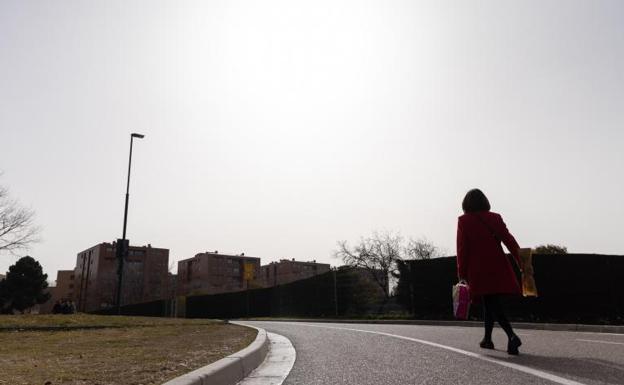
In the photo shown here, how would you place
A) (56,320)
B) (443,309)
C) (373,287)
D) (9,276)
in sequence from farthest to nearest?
(9,276)
(373,287)
(443,309)
(56,320)

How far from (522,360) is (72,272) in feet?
496

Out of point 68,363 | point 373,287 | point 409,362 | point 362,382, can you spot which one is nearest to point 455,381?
point 362,382

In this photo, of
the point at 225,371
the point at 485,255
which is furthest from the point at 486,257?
the point at 225,371

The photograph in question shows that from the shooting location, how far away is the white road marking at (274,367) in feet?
Answer: 14.8

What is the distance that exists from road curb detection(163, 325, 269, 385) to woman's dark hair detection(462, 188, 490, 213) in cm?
318

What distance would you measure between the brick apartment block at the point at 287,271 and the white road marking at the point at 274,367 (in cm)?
12932

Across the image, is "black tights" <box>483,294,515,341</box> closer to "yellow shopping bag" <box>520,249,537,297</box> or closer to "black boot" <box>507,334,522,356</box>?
"black boot" <box>507,334,522,356</box>

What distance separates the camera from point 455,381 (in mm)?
4023

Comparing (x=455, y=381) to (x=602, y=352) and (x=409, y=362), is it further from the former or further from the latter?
(x=602, y=352)

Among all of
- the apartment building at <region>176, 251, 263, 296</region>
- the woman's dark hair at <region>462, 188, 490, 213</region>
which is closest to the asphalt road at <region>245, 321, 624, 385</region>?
the woman's dark hair at <region>462, 188, 490, 213</region>

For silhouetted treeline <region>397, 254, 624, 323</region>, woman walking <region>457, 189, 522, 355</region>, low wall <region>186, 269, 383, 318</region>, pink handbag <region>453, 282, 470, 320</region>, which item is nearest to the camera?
woman walking <region>457, 189, 522, 355</region>

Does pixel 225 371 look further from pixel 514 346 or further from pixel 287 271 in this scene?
pixel 287 271

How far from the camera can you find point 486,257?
5.98 m

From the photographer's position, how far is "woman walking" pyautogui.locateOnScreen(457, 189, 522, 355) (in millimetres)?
5855
